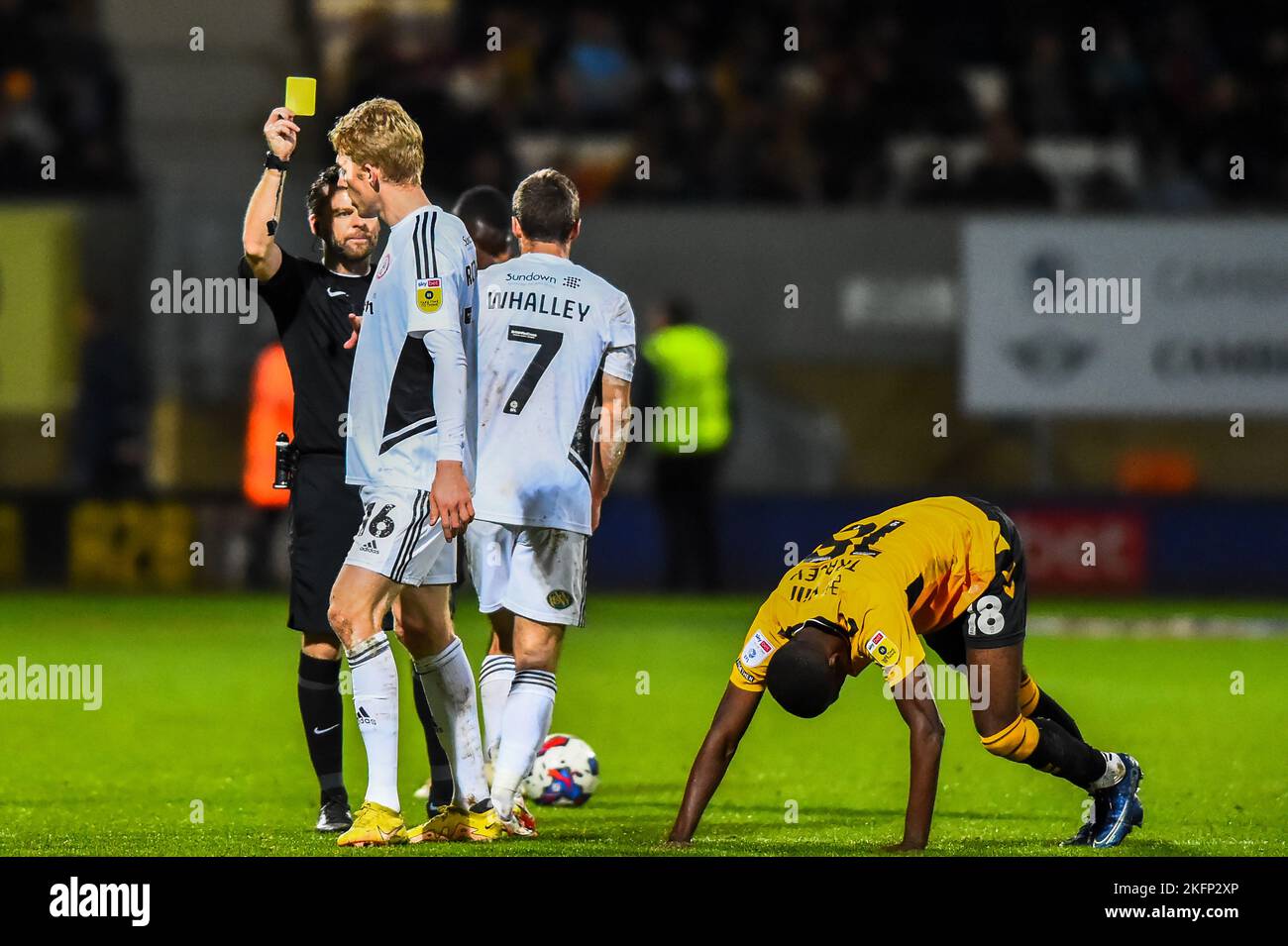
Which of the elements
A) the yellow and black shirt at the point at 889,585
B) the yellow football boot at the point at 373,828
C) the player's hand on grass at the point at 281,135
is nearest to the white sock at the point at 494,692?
the yellow football boot at the point at 373,828

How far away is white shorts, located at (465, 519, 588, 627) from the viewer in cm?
778

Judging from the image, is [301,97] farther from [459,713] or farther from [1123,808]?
[1123,808]

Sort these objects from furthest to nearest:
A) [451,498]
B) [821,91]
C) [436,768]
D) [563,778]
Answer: [821,91]
[563,778]
[436,768]
[451,498]

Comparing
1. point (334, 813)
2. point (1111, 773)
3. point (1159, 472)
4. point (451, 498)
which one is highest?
point (1159, 472)

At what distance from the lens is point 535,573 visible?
307 inches

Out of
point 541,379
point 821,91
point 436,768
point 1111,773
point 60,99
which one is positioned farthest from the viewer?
point 821,91

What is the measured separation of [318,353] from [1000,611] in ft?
8.35

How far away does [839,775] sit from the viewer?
9.62m

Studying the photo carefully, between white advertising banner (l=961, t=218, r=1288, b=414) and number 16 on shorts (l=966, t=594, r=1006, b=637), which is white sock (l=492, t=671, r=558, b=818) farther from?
white advertising banner (l=961, t=218, r=1288, b=414)

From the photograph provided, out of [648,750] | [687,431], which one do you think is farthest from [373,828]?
[687,431]

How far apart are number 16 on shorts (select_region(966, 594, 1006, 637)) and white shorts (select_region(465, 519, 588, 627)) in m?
1.37

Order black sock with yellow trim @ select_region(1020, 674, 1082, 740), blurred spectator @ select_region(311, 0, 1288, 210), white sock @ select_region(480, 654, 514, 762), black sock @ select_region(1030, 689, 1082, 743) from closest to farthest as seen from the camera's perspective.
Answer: black sock with yellow trim @ select_region(1020, 674, 1082, 740) < black sock @ select_region(1030, 689, 1082, 743) < white sock @ select_region(480, 654, 514, 762) < blurred spectator @ select_region(311, 0, 1288, 210)

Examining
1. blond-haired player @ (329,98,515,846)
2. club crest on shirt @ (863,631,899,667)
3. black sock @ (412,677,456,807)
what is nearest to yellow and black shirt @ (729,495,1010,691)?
club crest on shirt @ (863,631,899,667)

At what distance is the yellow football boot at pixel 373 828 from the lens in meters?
7.09
